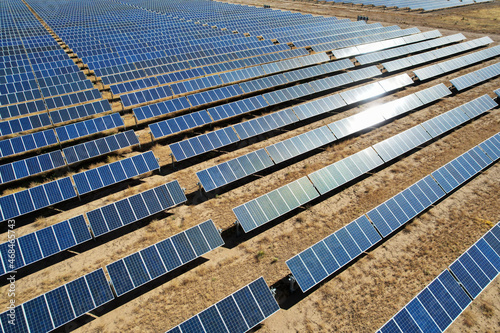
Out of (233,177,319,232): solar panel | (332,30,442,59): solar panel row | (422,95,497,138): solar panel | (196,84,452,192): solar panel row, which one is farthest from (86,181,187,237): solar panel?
(332,30,442,59): solar panel row

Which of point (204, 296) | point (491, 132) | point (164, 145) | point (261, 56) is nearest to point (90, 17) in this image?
point (261, 56)

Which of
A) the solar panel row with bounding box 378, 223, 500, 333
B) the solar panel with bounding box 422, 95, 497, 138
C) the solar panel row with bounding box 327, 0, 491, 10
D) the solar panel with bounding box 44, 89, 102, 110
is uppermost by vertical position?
the solar panel row with bounding box 327, 0, 491, 10

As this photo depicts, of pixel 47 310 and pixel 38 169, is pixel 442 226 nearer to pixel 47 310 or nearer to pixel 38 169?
pixel 47 310

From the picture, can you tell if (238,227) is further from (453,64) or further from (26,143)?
(453,64)

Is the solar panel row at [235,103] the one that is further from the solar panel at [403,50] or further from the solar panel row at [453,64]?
the solar panel row at [453,64]

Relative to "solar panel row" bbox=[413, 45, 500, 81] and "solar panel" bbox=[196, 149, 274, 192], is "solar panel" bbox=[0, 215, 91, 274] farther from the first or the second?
"solar panel row" bbox=[413, 45, 500, 81]
